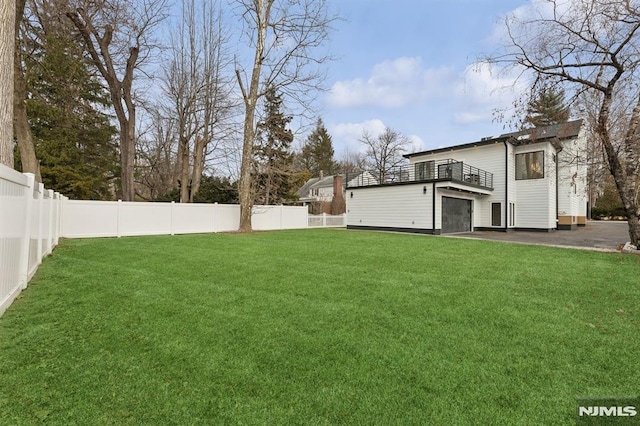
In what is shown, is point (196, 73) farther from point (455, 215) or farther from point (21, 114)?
point (455, 215)

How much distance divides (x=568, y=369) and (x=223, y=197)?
18155 millimetres

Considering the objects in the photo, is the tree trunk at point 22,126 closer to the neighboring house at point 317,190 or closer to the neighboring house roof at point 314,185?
the neighboring house at point 317,190

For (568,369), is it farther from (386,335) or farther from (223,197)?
(223,197)

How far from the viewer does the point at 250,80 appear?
588 inches

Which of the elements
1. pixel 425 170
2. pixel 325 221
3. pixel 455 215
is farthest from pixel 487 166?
pixel 325 221

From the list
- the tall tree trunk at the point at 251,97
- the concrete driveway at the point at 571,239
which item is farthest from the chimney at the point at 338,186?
the tall tree trunk at the point at 251,97

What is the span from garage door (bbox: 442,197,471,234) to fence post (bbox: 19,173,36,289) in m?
15.6

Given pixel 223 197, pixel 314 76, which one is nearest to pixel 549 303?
pixel 314 76

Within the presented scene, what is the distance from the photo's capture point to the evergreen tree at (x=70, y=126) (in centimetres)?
1440

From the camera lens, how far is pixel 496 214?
1841 centimetres

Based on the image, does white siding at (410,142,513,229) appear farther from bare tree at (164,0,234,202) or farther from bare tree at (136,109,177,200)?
bare tree at (136,109,177,200)

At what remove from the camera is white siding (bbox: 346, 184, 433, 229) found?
16.3 meters

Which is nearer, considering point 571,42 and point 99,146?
point 571,42

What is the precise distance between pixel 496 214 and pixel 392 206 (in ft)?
20.0
